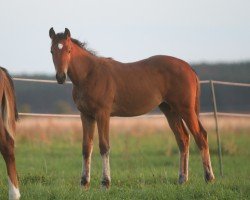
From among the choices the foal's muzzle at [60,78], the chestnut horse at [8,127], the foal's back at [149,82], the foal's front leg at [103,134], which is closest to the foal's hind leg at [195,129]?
the foal's back at [149,82]

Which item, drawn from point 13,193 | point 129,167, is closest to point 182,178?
point 13,193

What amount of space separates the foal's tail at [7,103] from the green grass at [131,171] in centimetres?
95

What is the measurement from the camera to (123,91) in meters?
10.3

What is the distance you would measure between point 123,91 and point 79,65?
0.85m

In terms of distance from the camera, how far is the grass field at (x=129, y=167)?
8458mm

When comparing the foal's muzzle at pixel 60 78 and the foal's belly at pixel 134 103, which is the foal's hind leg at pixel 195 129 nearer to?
the foal's belly at pixel 134 103

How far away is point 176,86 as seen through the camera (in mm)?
10664

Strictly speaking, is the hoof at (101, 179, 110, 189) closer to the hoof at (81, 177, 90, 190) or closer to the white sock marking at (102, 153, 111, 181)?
the white sock marking at (102, 153, 111, 181)

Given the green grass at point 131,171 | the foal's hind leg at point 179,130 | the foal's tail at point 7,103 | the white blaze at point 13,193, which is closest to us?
the white blaze at point 13,193

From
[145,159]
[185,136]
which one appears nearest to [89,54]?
[185,136]

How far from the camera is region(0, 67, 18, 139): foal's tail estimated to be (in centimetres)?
830

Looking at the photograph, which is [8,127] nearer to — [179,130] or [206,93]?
[179,130]

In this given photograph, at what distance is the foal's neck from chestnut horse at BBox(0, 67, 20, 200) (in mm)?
1559

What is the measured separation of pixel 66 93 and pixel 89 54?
173ft
